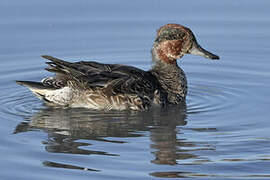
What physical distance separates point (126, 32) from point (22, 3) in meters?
2.34

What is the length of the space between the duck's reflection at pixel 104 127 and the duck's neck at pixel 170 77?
247mm

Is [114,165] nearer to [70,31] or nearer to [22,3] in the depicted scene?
[70,31]

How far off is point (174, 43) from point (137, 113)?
142 cm

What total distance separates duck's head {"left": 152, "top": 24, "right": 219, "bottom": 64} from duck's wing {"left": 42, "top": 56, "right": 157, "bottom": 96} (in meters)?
0.80

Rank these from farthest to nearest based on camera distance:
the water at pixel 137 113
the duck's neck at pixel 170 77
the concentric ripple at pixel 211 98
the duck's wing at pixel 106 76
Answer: the duck's neck at pixel 170 77 < the concentric ripple at pixel 211 98 < the duck's wing at pixel 106 76 < the water at pixel 137 113

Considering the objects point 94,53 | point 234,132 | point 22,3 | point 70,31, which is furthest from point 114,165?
point 22,3

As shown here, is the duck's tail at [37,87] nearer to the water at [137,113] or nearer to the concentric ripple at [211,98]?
the water at [137,113]

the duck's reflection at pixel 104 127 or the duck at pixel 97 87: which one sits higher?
the duck at pixel 97 87

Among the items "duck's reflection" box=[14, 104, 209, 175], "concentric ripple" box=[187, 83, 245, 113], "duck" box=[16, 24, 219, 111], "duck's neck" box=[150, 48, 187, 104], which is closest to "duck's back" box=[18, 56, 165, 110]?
"duck" box=[16, 24, 219, 111]

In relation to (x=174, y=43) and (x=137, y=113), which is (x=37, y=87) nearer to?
(x=137, y=113)

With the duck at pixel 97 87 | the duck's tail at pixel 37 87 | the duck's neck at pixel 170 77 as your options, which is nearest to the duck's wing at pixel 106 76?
the duck at pixel 97 87

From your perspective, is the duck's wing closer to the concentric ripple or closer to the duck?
the duck

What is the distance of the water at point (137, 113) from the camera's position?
8.68 metres

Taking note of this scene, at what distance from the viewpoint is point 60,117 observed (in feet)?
35.2
